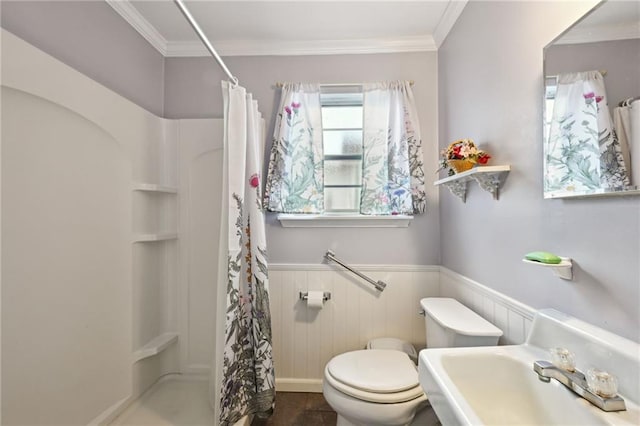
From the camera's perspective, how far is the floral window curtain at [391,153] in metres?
1.83

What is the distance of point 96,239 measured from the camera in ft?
4.75

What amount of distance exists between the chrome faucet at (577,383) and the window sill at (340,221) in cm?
116

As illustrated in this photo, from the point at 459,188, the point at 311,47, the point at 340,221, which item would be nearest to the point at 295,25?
the point at 311,47

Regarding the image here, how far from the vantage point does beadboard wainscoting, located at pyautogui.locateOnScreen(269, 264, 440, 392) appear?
1.89m

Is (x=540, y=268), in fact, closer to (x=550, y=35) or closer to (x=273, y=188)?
(x=550, y=35)

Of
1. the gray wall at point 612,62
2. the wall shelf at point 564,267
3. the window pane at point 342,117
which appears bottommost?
the wall shelf at point 564,267

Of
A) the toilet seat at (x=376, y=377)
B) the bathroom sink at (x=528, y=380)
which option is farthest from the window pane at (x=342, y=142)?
the bathroom sink at (x=528, y=380)

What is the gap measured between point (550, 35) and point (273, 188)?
4.90 ft

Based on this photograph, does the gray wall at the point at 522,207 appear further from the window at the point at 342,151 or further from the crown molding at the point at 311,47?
the window at the point at 342,151

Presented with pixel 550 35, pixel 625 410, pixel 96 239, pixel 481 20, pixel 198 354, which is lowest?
pixel 198 354

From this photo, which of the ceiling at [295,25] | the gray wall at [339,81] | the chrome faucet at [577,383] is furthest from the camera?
the gray wall at [339,81]

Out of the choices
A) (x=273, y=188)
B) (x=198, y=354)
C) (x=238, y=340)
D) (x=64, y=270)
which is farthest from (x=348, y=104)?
(x=198, y=354)

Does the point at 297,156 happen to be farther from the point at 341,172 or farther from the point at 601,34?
the point at 601,34

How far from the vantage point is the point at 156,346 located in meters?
1.76
